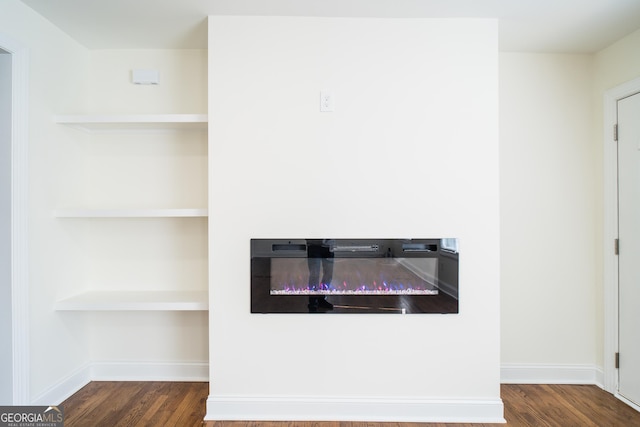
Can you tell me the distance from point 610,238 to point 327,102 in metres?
2.26

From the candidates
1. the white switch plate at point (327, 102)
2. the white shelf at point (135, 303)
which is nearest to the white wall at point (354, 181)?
the white switch plate at point (327, 102)

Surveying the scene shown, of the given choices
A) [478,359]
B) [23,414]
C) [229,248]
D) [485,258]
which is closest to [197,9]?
[229,248]

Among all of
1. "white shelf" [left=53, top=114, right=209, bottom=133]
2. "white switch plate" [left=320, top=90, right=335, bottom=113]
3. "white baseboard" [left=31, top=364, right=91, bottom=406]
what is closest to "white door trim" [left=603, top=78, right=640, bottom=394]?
"white switch plate" [left=320, top=90, right=335, bottom=113]

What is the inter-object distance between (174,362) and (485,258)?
7.80ft

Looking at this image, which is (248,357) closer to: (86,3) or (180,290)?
(180,290)

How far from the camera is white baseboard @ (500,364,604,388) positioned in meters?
2.54

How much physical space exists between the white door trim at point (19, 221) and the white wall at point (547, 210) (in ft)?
10.6

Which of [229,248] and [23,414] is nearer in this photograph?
[23,414]

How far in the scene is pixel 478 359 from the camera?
2092mm

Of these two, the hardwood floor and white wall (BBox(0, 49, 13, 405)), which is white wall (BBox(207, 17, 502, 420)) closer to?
the hardwood floor

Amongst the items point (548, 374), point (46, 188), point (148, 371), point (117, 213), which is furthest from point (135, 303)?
point (548, 374)

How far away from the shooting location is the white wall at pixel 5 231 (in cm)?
194

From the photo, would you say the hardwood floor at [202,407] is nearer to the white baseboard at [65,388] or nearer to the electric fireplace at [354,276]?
the white baseboard at [65,388]

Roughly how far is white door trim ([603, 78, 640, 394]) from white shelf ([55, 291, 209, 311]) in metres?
2.85
